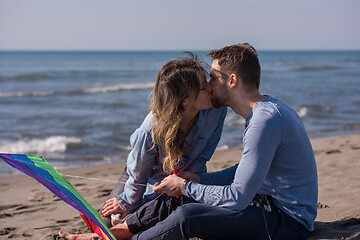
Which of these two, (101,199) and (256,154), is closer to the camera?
(256,154)

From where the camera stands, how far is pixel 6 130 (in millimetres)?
9117

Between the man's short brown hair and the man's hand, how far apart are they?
29.3 inches

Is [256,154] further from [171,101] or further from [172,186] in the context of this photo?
[171,101]

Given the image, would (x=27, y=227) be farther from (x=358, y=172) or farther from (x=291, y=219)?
(x=358, y=172)

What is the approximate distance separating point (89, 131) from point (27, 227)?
5.27 m

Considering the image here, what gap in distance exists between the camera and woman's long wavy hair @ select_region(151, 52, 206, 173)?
9.38ft

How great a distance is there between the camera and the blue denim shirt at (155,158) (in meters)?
3.00

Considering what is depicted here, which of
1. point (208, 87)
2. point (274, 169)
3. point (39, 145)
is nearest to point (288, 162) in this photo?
point (274, 169)

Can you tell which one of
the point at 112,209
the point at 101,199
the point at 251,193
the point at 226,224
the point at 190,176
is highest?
the point at 251,193

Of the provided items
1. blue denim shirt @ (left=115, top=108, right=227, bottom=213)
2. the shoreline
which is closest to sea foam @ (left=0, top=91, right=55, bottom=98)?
the shoreline

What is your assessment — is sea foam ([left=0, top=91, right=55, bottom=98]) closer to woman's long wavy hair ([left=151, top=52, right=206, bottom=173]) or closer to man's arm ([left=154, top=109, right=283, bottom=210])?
woman's long wavy hair ([left=151, top=52, right=206, bottom=173])

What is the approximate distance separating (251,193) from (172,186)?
56 centimetres

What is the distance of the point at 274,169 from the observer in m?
2.61

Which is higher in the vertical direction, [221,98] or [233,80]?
[233,80]
